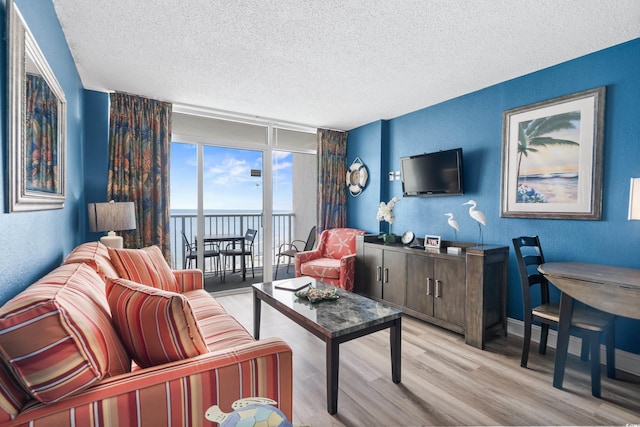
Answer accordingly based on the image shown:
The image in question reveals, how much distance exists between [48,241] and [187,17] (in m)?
1.66

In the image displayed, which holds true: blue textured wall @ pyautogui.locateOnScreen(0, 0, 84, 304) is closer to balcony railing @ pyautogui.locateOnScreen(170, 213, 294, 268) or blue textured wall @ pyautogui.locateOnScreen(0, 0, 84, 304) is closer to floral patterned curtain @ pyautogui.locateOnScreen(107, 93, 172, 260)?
floral patterned curtain @ pyautogui.locateOnScreen(107, 93, 172, 260)

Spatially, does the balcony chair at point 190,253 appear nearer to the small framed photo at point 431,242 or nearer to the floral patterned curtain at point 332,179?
the floral patterned curtain at point 332,179

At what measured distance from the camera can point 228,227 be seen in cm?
535

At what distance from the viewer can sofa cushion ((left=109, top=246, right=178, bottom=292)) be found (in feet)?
6.78

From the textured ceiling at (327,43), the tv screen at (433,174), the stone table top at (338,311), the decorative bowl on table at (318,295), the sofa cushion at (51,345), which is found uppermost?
the textured ceiling at (327,43)

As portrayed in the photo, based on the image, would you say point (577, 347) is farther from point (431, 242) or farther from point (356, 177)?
point (356, 177)

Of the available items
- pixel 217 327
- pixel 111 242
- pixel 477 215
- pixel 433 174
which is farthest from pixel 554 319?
pixel 111 242

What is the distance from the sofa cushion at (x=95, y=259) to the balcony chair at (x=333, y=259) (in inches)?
90.4

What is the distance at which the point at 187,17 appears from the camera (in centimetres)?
202

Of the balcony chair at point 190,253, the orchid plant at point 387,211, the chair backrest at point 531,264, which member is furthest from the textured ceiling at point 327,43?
the balcony chair at point 190,253

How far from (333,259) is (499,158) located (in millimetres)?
2390

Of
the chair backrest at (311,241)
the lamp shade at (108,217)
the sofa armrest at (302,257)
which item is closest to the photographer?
the lamp shade at (108,217)

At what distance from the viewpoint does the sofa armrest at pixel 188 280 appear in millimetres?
2699

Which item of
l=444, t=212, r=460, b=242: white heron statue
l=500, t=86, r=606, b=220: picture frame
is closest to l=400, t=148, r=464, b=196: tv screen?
l=444, t=212, r=460, b=242: white heron statue
